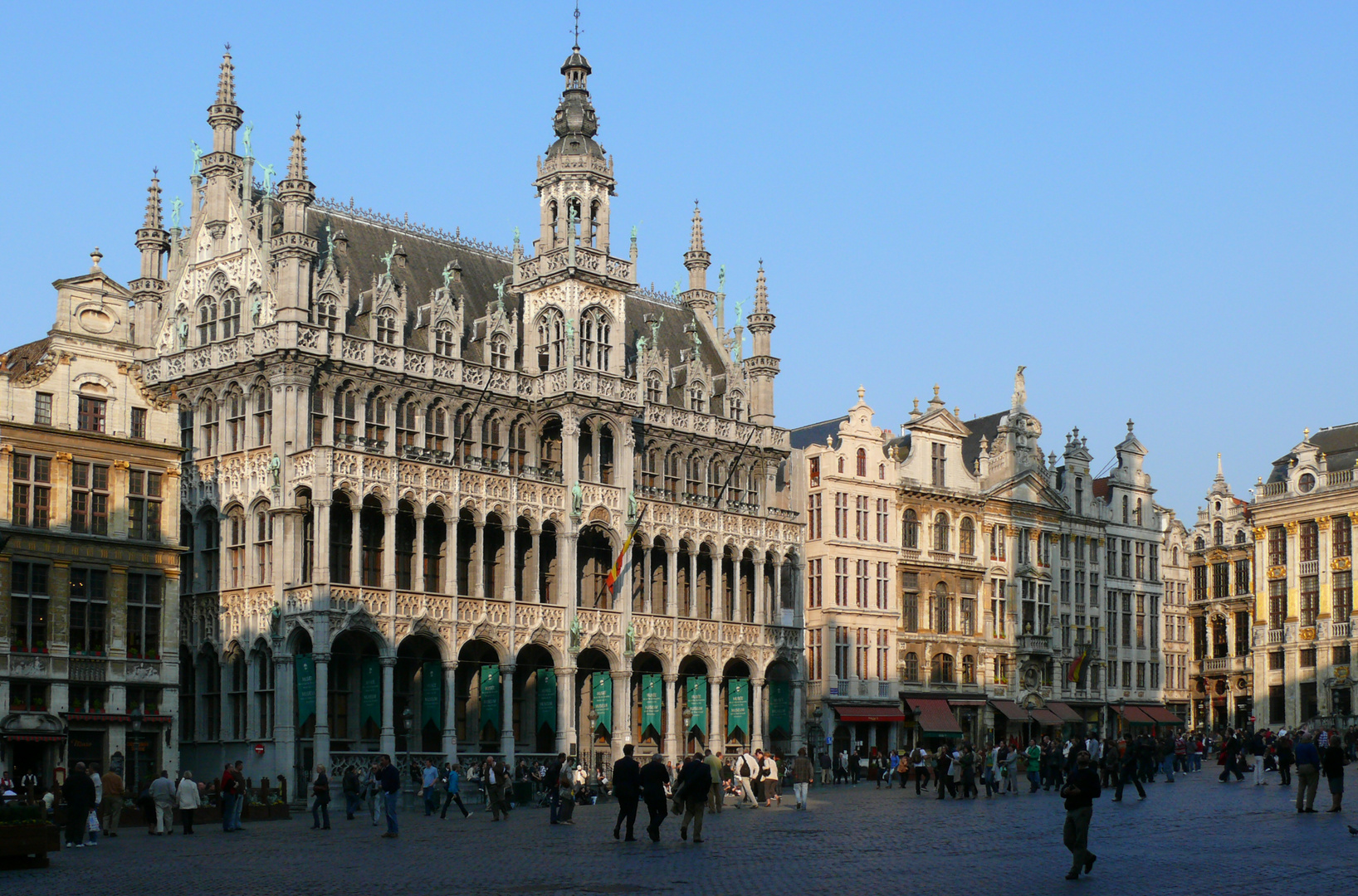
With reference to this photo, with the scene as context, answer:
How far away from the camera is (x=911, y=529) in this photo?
86.2 metres

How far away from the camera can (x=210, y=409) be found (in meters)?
64.3

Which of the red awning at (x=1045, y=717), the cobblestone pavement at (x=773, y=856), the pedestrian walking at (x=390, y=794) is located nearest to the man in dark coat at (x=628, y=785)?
the cobblestone pavement at (x=773, y=856)

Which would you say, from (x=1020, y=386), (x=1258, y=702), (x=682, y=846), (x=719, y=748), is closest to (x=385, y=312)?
(x=719, y=748)

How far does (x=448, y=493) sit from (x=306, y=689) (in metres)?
8.59

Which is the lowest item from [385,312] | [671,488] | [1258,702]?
[1258,702]

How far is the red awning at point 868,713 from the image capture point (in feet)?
266

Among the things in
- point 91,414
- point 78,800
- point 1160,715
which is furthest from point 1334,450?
point 78,800

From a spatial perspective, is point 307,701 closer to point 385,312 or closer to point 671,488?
point 385,312

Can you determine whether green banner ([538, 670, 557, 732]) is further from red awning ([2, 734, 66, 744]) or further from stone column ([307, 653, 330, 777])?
red awning ([2, 734, 66, 744])

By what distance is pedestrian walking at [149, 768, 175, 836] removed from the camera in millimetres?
42438

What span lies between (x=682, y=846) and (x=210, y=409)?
35.2 metres

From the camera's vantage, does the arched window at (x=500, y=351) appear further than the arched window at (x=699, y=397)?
No

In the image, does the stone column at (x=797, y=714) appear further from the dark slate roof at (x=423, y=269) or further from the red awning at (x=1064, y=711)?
the red awning at (x=1064, y=711)

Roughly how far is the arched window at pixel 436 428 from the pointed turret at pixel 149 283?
11.2 meters
